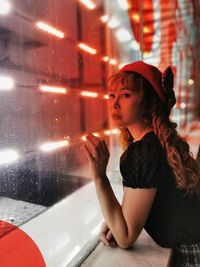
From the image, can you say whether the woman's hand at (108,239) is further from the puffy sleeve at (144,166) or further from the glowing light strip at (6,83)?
the glowing light strip at (6,83)

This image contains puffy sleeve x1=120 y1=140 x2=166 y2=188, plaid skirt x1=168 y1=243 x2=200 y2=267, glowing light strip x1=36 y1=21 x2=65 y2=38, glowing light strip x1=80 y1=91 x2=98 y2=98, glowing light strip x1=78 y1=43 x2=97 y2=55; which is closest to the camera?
puffy sleeve x1=120 y1=140 x2=166 y2=188

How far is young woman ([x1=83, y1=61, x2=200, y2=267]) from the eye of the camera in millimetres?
730

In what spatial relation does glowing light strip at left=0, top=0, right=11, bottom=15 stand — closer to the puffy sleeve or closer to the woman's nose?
the woman's nose

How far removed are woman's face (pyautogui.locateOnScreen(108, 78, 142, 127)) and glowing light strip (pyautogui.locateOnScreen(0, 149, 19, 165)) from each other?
0.41 metres

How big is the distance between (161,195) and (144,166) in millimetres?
118

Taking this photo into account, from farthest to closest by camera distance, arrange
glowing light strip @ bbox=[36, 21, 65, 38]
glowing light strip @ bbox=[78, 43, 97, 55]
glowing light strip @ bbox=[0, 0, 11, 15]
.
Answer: glowing light strip @ bbox=[78, 43, 97, 55] → glowing light strip @ bbox=[36, 21, 65, 38] → glowing light strip @ bbox=[0, 0, 11, 15]

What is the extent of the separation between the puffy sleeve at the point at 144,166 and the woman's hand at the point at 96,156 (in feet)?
0.22

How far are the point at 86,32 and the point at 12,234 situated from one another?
119 cm

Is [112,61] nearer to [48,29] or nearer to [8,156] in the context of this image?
[48,29]

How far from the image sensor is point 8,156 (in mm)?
958

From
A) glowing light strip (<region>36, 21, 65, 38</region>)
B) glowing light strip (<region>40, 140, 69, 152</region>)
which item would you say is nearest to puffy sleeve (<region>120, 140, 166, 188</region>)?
glowing light strip (<region>40, 140, 69, 152</region>)

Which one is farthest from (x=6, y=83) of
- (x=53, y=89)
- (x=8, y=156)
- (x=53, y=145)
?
(x=53, y=145)

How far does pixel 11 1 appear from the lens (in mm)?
994

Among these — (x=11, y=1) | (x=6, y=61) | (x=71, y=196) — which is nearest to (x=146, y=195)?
(x=6, y=61)
